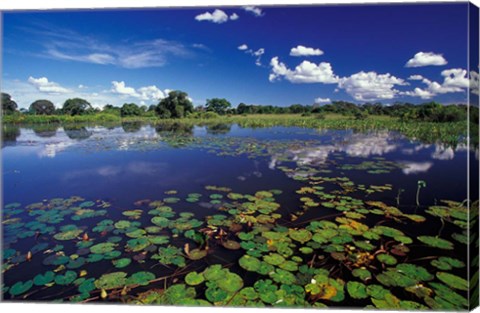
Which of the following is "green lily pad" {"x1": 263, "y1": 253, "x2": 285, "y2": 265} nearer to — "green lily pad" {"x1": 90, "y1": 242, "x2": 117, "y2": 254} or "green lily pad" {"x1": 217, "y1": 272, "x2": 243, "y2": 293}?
"green lily pad" {"x1": 217, "y1": 272, "x2": 243, "y2": 293}

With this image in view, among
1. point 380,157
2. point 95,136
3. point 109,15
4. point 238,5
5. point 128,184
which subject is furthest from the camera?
point 95,136

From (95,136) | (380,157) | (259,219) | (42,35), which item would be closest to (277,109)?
(259,219)

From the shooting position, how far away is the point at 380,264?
6.38ft

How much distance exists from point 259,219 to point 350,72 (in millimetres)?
1971

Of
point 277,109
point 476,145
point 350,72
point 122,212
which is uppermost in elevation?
point 350,72

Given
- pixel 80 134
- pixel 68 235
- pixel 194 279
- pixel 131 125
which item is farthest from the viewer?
pixel 80 134

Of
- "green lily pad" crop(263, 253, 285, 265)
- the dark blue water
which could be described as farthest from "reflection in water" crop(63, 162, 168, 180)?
"green lily pad" crop(263, 253, 285, 265)

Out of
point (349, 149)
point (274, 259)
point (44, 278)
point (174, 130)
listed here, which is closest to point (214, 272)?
point (274, 259)

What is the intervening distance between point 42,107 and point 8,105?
24.8 inches

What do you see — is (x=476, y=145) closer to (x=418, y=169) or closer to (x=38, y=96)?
(x=418, y=169)

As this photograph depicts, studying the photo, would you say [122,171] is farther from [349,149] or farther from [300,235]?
[349,149]

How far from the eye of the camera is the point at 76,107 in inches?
150

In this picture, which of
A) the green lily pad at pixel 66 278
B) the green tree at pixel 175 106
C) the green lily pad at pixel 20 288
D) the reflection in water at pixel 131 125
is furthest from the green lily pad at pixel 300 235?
the reflection in water at pixel 131 125

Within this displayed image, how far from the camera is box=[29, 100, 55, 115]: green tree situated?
3.30 metres
